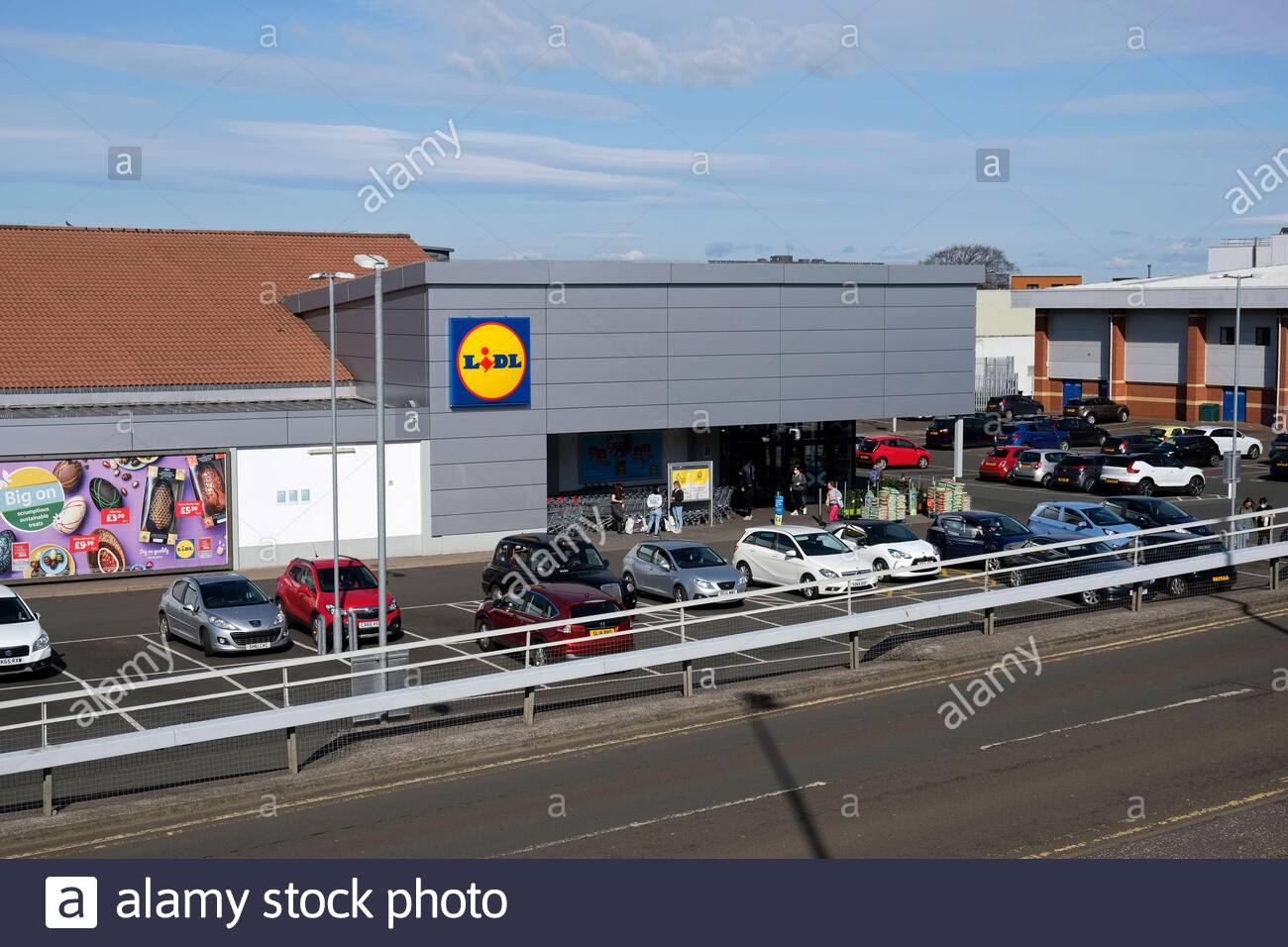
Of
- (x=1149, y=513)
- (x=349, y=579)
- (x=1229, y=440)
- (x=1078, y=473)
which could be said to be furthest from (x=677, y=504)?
(x=1229, y=440)

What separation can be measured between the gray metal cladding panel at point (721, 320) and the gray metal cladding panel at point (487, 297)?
4021 millimetres

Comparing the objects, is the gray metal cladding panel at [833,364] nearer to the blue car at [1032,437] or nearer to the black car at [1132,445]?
the black car at [1132,445]

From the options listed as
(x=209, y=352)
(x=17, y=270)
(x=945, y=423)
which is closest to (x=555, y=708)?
(x=209, y=352)

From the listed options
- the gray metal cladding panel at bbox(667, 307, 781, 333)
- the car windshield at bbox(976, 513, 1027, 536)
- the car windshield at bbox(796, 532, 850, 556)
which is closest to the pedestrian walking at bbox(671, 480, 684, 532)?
the gray metal cladding panel at bbox(667, 307, 781, 333)

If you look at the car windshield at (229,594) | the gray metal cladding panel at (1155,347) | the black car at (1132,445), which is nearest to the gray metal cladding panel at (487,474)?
the car windshield at (229,594)

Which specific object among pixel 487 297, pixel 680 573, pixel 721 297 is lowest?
pixel 680 573

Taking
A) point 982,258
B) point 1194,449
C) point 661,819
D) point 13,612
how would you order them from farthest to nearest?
point 982,258 → point 1194,449 → point 13,612 → point 661,819

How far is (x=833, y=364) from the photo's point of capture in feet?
133

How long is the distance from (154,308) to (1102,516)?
1094 inches

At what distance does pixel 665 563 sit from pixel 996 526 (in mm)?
7740

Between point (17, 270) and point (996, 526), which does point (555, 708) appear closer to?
point (996, 526)

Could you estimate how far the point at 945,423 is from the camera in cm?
6162

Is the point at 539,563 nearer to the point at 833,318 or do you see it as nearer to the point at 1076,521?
the point at 1076,521

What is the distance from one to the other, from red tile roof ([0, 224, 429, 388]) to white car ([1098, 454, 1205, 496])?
82.7ft
